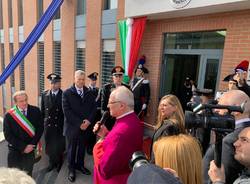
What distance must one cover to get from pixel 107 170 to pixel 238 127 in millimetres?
1147

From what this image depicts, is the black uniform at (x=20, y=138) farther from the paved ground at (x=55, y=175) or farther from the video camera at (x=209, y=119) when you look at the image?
the video camera at (x=209, y=119)

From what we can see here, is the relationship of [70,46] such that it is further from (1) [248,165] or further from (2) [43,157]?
(1) [248,165]

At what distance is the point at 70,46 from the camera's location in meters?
9.02

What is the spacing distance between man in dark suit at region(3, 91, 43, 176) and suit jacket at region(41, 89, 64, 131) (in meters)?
0.64

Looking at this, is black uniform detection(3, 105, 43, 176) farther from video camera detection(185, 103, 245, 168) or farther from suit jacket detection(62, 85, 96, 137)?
video camera detection(185, 103, 245, 168)

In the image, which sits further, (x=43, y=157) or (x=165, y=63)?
(x=165, y=63)

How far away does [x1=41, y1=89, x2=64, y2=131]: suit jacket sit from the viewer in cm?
409

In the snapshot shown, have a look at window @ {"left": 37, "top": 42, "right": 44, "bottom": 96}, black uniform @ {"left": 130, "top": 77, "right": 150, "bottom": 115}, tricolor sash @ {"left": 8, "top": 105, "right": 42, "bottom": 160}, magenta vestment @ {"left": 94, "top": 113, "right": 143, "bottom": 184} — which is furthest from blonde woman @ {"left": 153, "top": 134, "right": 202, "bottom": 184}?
window @ {"left": 37, "top": 42, "right": 44, "bottom": 96}

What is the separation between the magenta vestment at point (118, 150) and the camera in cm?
198

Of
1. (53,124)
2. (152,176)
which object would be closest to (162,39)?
(53,124)

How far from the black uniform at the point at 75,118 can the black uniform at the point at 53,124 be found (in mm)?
441

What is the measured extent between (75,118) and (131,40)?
259 centimetres

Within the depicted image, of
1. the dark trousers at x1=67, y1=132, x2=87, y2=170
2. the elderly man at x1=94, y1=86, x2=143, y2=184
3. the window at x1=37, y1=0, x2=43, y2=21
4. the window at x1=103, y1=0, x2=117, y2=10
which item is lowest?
the dark trousers at x1=67, y1=132, x2=87, y2=170

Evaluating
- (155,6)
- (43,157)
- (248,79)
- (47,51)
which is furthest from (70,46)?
(248,79)
